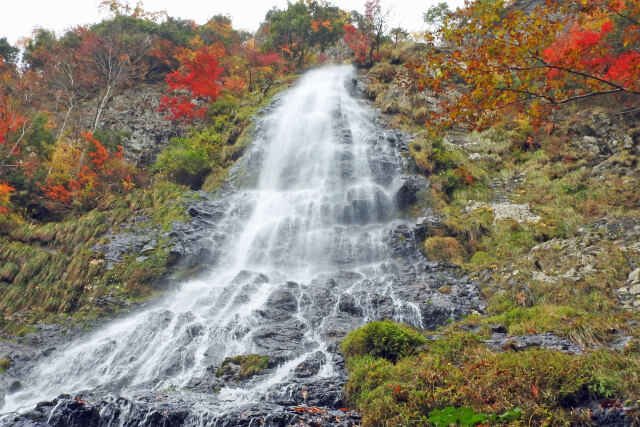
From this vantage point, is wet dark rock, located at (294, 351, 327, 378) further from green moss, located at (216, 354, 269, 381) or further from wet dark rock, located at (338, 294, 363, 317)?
wet dark rock, located at (338, 294, 363, 317)

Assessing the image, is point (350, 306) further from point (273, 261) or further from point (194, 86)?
point (194, 86)

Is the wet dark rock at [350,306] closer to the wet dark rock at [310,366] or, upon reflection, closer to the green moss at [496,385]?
the wet dark rock at [310,366]

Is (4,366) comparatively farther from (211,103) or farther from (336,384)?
(211,103)

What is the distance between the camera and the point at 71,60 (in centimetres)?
2430

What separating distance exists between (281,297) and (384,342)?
14.7ft

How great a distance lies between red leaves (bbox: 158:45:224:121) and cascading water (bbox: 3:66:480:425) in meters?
6.88

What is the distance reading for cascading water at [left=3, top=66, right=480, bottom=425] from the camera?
23.7ft

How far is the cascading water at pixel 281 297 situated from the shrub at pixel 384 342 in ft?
1.65

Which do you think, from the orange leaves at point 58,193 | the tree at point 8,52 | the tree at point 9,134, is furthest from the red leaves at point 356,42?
the tree at point 8,52

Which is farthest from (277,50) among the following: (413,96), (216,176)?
(216,176)

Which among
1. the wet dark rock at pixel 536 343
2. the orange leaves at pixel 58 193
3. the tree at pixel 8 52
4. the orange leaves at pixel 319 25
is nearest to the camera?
the wet dark rock at pixel 536 343

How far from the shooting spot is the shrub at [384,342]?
682cm

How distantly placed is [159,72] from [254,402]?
31480mm

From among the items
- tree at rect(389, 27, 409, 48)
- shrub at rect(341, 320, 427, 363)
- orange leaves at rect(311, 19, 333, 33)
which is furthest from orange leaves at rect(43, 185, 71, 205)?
tree at rect(389, 27, 409, 48)
